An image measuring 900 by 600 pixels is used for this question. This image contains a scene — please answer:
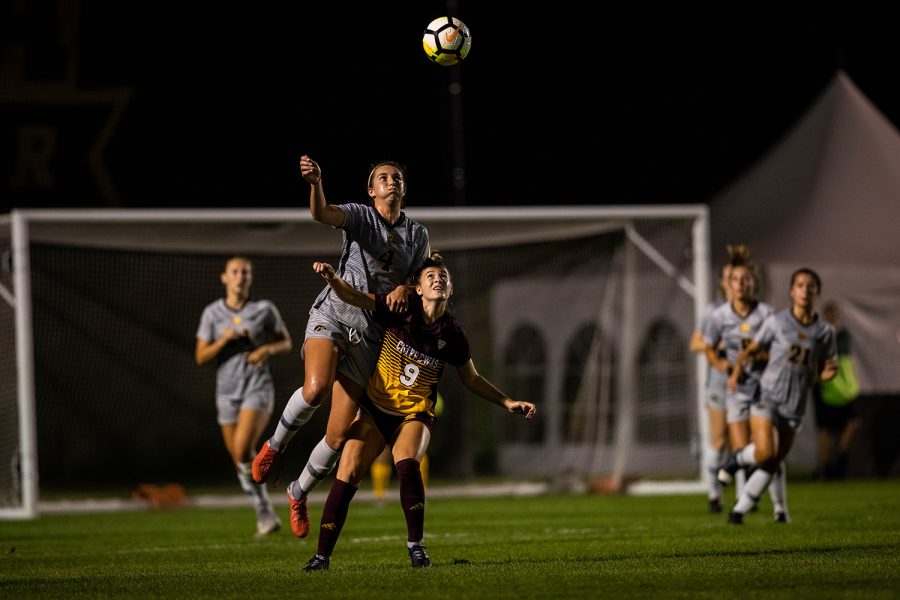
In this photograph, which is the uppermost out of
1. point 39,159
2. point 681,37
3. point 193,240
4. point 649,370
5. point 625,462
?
point 681,37

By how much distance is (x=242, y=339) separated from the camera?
36.2 ft

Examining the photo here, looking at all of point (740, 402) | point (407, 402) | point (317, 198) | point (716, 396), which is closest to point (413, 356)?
point (407, 402)

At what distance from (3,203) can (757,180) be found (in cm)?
1259

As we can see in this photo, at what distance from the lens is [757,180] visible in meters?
20.2

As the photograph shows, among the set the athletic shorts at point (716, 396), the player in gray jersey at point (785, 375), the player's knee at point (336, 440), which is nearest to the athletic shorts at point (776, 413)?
the player in gray jersey at point (785, 375)

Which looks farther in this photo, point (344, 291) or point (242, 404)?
point (242, 404)

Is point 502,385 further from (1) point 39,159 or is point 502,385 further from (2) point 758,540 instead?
(2) point 758,540

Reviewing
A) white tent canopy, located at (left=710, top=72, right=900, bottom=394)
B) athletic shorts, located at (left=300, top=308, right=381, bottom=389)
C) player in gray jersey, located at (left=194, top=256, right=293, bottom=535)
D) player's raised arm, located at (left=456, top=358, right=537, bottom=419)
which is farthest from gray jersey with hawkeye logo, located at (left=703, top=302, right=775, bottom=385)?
white tent canopy, located at (left=710, top=72, right=900, bottom=394)

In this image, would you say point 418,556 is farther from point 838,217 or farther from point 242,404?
point 838,217

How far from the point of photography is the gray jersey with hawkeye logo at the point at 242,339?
10984 mm

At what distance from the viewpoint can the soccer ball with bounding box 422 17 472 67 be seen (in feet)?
29.1

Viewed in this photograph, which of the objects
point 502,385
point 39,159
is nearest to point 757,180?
point 502,385

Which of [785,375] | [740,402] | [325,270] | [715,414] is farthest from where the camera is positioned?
[715,414]

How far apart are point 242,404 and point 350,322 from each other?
3450 mm
